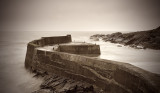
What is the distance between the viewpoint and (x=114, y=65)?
14.7 feet

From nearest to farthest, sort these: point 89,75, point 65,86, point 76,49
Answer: point 89,75, point 65,86, point 76,49

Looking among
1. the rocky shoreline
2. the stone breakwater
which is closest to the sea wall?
the stone breakwater

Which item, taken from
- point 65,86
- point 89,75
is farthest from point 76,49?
point 89,75

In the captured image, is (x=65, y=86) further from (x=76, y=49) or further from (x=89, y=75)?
(x=76, y=49)

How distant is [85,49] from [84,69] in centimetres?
706

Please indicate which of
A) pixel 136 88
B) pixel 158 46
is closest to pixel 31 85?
pixel 136 88

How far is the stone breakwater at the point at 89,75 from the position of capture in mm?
3623

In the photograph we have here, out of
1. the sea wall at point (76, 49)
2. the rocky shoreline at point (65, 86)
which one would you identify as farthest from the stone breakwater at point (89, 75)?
the sea wall at point (76, 49)

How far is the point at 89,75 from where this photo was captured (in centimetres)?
529

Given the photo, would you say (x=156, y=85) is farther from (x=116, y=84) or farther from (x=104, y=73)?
(x=104, y=73)

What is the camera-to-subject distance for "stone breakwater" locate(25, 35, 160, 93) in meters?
3.62

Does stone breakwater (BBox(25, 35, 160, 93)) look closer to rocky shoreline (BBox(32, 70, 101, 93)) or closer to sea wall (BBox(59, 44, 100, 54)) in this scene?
rocky shoreline (BBox(32, 70, 101, 93))

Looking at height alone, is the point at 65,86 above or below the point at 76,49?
below

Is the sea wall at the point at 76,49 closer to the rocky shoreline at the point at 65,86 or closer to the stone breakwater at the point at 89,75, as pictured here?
the stone breakwater at the point at 89,75
